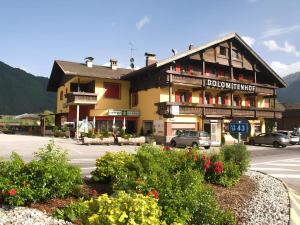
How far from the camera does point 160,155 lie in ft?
31.0

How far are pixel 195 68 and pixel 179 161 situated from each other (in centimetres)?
2447

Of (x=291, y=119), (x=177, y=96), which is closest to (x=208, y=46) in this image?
(x=177, y=96)

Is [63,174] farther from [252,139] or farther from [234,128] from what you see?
[252,139]

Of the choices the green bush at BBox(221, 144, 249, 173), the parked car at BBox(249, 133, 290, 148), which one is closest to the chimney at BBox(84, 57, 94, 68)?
the parked car at BBox(249, 133, 290, 148)

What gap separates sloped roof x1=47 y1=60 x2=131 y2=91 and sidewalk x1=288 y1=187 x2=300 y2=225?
2623cm

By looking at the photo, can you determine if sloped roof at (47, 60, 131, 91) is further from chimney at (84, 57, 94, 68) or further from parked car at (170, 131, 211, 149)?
parked car at (170, 131, 211, 149)

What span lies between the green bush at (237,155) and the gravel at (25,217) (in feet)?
21.9

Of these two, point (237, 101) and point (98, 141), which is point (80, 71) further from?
point (237, 101)

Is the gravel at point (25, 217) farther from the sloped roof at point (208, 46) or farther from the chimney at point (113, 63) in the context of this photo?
the chimney at point (113, 63)

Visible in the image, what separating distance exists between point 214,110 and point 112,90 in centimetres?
1088

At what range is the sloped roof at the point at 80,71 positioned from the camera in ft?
110

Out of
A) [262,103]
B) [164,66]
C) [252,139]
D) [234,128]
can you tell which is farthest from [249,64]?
[234,128]

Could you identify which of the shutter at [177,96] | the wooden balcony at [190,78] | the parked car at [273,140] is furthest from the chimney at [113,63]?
the parked car at [273,140]

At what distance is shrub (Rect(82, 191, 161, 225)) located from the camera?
12.1 feet
